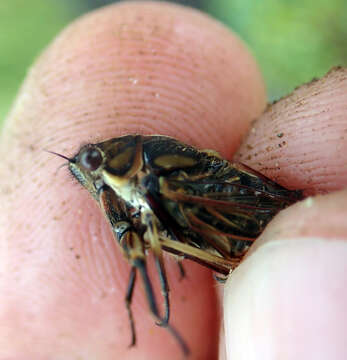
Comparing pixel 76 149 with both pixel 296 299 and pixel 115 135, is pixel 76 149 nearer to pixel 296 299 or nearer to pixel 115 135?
pixel 115 135

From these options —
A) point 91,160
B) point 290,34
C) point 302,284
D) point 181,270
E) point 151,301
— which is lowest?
point 151,301

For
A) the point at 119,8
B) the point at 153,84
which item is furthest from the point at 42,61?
the point at 153,84

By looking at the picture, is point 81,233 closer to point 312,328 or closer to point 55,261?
point 55,261

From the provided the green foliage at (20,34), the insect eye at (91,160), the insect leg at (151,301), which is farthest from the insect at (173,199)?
the green foliage at (20,34)

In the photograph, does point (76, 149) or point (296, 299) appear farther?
point (76, 149)

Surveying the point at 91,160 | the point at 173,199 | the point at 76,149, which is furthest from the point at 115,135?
the point at 173,199

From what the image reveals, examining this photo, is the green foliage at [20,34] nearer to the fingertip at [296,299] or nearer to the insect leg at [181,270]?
the insect leg at [181,270]

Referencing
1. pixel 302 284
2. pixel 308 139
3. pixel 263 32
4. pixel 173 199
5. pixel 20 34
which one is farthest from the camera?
pixel 20 34

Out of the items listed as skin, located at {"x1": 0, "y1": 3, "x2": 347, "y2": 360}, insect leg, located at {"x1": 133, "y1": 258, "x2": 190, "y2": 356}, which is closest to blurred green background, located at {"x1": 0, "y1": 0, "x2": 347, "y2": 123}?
skin, located at {"x1": 0, "y1": 3, "x2": 347, "y2": 360}
